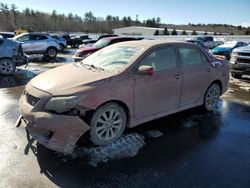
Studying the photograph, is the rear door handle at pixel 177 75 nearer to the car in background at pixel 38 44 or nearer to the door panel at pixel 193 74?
the door panel at pixel 193 74

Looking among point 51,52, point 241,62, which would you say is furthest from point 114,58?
point 51,52

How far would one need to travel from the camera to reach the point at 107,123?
4.20 m

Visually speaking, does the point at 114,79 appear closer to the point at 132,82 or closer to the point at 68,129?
the point at 132,82

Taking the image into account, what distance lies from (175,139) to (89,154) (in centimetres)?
152

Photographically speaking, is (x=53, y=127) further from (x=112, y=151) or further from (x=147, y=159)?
(x=147, y=159)

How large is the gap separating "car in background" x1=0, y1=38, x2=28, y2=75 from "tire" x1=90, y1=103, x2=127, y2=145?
8199 mm

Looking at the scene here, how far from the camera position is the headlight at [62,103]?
3730 mm

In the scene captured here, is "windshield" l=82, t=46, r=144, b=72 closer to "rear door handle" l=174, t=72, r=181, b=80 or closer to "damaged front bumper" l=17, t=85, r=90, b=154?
"rear door handle" l=174, t=72, r=181, b=80

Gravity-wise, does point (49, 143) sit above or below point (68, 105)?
below

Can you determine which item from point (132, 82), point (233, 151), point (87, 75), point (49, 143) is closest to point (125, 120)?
point (132, 82)

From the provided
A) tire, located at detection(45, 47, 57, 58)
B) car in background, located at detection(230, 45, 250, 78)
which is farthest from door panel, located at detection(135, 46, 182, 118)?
tire, located at detection(45, 47, 57, 58)

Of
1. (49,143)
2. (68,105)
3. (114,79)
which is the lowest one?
(49,143)

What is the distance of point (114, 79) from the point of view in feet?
13.7

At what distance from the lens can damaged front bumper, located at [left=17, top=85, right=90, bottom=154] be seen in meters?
3.64
